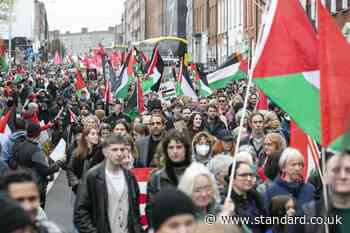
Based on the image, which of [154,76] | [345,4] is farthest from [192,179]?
[345,4]

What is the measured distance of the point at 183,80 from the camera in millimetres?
21031

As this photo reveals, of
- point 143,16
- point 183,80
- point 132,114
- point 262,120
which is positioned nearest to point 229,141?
point 262,120

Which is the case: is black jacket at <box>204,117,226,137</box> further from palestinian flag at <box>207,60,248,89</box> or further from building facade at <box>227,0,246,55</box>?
building facade at <box>227,0,246,55</box>

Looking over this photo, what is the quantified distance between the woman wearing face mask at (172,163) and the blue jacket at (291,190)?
2.27 ft

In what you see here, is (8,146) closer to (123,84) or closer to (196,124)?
(196,124)

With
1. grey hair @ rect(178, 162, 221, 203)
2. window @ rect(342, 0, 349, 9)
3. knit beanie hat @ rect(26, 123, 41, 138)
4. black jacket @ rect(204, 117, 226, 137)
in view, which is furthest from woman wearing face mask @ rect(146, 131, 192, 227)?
window @ rect(342, 0, 349, 9)

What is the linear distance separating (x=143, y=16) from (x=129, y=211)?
128 m

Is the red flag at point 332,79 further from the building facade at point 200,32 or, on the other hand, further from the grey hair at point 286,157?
the building facade at point 200,32

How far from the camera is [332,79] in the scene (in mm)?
6062

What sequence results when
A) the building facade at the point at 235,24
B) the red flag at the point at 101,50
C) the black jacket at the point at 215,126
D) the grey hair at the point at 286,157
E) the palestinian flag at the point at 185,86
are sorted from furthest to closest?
the building facade at the point at 235,24, the red flag at the point at 101,50, the palestinian flag at the point at 185,86, the black jacket at the point at 215,126, the grey hair at the point at 286,157

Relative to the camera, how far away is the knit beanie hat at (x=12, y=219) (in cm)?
383

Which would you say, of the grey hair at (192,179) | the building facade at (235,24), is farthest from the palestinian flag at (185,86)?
the building facade at (235,24)

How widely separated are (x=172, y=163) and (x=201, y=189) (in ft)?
4.73

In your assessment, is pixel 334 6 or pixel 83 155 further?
pixel 334 6
